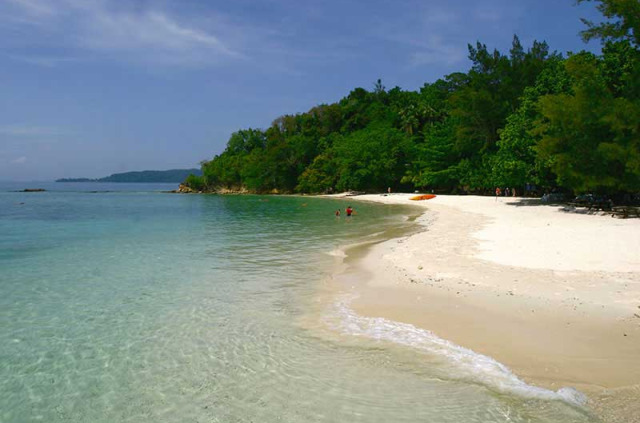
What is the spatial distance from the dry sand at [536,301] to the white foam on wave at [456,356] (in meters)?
0.21

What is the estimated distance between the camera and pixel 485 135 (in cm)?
5222

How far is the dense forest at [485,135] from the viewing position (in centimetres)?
2741

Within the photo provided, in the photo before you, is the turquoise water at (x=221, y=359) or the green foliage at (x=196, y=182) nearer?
the turquoise water at (x=221, y=359)

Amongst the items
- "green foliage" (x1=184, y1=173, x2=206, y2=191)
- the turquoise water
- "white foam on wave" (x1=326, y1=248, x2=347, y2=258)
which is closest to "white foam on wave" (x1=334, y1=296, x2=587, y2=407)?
the turquoise water

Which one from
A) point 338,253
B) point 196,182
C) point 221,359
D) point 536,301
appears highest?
point 196,182

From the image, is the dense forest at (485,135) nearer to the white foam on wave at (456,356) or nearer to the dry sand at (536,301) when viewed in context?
the dry sand at (536,301)

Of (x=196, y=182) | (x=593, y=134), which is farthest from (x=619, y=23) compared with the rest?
(x=196, y=182)

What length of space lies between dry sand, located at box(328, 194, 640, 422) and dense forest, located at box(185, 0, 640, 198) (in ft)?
41.8

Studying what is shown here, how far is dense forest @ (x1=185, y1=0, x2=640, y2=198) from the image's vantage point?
89.9ft

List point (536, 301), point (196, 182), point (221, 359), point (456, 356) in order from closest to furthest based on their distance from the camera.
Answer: point (456, 356), point (221, 359), point (536, 301), point (196, 182)

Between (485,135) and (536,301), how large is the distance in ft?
155

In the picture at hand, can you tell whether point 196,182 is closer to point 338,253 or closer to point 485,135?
point 485,135

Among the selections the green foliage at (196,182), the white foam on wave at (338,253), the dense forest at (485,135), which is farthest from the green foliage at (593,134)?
the green foliage at (196,182)

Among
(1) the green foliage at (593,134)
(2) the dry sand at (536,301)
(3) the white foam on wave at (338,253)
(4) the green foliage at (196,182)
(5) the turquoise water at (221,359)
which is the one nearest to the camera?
(5) the turquoise water at (221,359)
